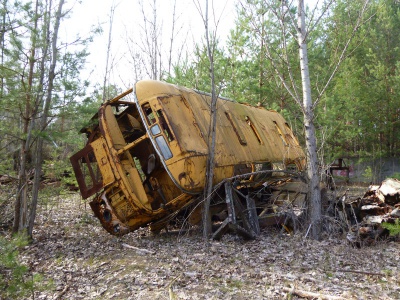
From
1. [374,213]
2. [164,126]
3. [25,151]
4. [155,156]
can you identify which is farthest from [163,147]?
[374,213]

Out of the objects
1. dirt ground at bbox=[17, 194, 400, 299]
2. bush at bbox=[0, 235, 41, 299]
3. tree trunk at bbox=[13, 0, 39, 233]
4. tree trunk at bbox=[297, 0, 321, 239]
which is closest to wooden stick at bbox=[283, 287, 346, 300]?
dirt ground at bbox=[17, 194, 400, 299]

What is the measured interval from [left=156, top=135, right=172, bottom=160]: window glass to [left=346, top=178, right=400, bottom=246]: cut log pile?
12.6ft

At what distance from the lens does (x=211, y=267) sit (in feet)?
19.7

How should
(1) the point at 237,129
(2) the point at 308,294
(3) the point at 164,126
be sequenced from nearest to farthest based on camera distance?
(2) the point at 308,294
(3) the point at 164,126
(1) the point at 237,129

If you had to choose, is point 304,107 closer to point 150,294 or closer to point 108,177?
point 108,177

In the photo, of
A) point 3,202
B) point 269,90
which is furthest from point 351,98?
point 3,202

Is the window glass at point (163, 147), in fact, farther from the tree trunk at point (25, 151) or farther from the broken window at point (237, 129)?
the tree trunk at point (25, 151)

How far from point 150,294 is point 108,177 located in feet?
10.0

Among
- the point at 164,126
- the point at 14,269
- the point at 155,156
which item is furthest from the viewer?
the point at 155,156

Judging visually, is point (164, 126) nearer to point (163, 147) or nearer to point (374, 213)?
point (163, 147)

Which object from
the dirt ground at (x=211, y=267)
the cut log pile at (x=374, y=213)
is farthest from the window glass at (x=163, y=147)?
the cut log pile at (x=374, y=213)

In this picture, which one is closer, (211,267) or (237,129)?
(211,267)

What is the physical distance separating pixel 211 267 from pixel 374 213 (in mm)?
4926

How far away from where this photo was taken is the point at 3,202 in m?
8.09
